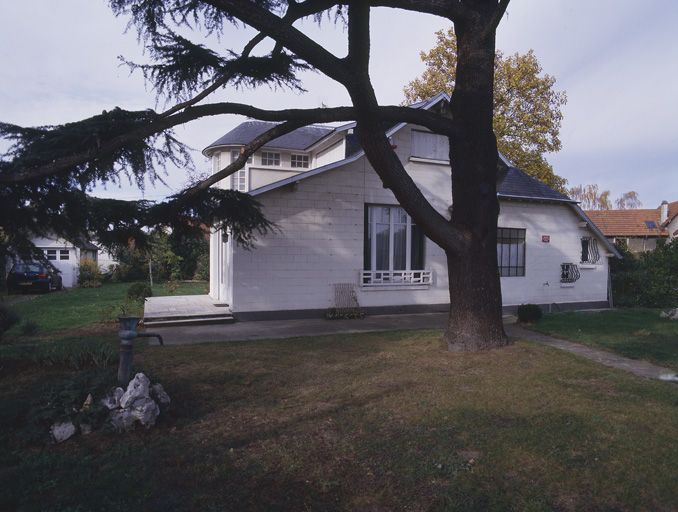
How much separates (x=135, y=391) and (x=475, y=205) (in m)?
6.13

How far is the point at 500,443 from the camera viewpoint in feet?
15.5

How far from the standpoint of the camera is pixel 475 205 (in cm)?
865

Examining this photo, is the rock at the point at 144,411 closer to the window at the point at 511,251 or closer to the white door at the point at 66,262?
the window at the point at 511,251

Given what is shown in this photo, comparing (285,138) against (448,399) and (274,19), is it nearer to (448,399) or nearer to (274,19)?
(274,19)

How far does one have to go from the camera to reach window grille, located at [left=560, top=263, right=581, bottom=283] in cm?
1750

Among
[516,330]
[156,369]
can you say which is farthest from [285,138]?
[156,369]

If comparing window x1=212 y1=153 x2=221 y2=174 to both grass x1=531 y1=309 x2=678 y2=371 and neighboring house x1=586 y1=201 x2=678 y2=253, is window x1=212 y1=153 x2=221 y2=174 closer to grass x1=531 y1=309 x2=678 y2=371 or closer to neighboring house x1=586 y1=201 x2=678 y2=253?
grass x1=531 y1=309 x2=678 y2=371

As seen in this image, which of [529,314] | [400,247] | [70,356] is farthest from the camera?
[400,247]

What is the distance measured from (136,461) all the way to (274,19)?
5807mm

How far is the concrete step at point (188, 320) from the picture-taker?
1186 cm

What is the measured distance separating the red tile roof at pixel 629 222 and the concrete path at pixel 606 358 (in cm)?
3749

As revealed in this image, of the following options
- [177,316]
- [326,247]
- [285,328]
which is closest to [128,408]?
[285,328]

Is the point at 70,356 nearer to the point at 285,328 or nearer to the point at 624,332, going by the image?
the point at 285,328

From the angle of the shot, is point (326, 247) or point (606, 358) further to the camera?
point (326, 247)
